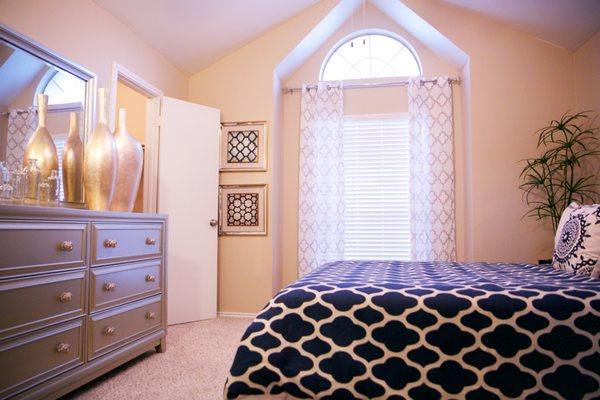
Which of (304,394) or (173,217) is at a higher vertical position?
(173,217)

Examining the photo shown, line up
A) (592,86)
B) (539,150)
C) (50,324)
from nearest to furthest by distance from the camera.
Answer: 1. (50,324)
2. (592,86)
3. (539,150)

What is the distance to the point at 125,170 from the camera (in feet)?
8.95

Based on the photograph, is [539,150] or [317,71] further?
[317,71]

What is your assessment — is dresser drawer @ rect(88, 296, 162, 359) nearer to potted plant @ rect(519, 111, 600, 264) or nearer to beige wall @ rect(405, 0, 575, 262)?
beige wall @ rect(405, 0, 575, 262)

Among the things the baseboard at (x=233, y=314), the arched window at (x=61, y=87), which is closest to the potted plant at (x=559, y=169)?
the baseboard at (x=233, y=314)

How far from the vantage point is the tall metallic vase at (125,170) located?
2.71m

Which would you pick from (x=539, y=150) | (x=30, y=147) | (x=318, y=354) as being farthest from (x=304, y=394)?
(x=539, y=150)

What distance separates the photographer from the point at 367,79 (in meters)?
4.27

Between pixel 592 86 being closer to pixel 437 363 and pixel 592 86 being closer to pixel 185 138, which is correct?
pixel 437 363

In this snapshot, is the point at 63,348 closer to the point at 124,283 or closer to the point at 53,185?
the point at 124,283

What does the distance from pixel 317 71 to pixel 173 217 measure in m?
2.20

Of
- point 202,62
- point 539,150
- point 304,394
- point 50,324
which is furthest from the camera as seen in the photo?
point 202,62

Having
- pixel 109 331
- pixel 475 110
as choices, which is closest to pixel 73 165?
pixel 109 331

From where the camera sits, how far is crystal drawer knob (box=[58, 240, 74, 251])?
6.08 feet
